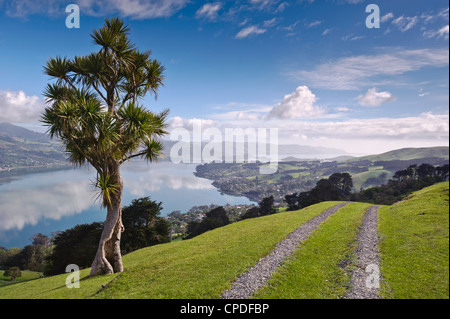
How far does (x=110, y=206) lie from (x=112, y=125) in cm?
564

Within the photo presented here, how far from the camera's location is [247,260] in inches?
449

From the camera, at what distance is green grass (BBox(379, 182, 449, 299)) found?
24.4ft

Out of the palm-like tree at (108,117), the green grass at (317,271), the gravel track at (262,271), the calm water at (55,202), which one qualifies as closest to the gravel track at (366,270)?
the green grass at (317,271)

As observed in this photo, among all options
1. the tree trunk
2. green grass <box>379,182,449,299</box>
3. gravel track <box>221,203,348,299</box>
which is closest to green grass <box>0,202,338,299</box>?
gravel track <box>221,203,348,299</box>

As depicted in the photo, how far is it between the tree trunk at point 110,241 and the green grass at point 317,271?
10.9 m

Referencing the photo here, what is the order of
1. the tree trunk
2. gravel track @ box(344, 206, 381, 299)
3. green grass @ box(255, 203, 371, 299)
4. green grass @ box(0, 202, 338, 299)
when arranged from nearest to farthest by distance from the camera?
1. gravel track @ box(344, 206, 381, 299)
2. green grass @ box(255, 203, 371, 299)
3. green grass @ box(0, 202, 338, 299)
4. the tree trunk

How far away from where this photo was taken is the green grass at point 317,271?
7945 mm

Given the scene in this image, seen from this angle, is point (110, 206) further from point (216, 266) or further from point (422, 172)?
point (422, 172)

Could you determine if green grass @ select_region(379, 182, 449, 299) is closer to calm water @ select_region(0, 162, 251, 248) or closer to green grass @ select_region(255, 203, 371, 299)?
green grass @ select_region(255, 203, 371, 299)

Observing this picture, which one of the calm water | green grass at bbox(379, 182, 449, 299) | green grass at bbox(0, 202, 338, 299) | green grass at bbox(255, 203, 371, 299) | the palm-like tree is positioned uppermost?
the palm-like tree

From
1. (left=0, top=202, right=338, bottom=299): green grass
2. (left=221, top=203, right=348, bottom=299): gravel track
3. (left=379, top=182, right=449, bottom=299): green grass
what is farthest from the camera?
(left=0, top=202, right=338, bottom=299): green grass

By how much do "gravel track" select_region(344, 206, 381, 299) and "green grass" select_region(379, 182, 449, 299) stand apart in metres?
0.33

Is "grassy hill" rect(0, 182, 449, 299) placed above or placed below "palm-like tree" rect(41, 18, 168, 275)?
below

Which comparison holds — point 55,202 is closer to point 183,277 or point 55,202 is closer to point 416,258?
point 183,277
